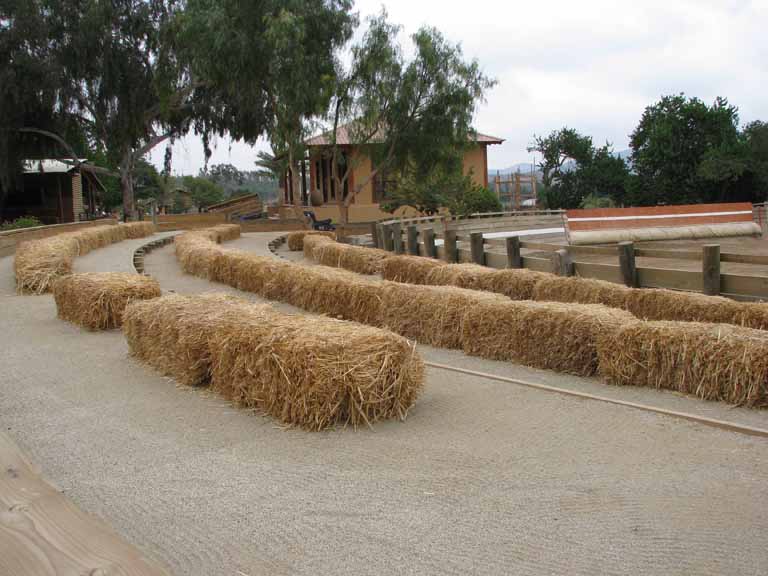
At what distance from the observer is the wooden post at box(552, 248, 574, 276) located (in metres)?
12.1

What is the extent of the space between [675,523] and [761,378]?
2761 millimetres

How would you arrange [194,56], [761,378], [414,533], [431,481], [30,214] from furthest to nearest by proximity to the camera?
[30,214] < [194,56] < [761,378] < [431,481] < [414,533]

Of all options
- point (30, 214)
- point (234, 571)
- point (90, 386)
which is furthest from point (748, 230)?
point (30, 214)

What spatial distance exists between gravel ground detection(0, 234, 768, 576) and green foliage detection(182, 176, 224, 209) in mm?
97775

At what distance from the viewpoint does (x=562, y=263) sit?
39.7 feet

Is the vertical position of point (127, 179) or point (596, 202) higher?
point (127, 179)

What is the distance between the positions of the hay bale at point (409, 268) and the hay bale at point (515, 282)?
225cm

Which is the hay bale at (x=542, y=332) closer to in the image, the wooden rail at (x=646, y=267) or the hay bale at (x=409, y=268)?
the wooden rail at (x=646, y=267)

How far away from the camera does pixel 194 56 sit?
37250 mm

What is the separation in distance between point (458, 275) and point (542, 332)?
4838 millimetres

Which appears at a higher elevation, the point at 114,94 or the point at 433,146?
the point at 114,94

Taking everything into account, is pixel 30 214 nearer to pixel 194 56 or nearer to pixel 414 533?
pixel 194 56

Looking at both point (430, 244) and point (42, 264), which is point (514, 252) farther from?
point (42, 264)

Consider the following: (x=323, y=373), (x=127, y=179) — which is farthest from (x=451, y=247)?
(x=127, y=179)
